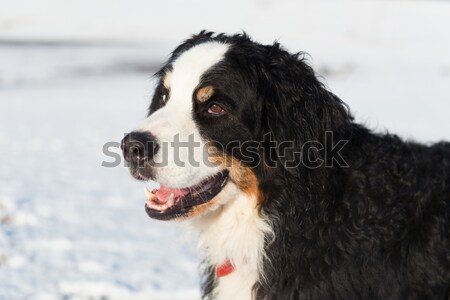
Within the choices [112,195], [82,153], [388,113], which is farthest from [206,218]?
[388,113]

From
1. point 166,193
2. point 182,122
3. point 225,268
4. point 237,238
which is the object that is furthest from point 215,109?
point 225,268

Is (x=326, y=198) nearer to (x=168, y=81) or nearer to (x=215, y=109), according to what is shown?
Result: (x=215, y=109)

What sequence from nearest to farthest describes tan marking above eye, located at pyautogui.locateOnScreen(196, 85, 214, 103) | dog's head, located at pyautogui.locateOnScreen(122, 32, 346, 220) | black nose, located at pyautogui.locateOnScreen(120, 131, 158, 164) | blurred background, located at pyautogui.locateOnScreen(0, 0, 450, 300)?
black nose, located at pyautogui.locateOnScreen(120, 131, 158, 164) < dog's head, located at pyautogui.locateOnScreen(122, 32, 346, 220) < tan marking above eye, located at pyautogui.locateOnScreen(196, 85, 214, 103) < blurred background, located at pyautogui.locateOnScreen(0, 0, 450, 300)

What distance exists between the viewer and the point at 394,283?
3256mm

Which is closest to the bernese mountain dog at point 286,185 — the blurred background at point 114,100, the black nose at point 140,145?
the black nose at point 140,145

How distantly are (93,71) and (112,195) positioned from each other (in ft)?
54.1

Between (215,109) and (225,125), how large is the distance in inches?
4.3

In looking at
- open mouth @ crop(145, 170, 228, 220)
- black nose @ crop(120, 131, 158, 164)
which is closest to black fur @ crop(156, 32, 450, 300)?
open mouth @ crop(145, 170, 228, 220)

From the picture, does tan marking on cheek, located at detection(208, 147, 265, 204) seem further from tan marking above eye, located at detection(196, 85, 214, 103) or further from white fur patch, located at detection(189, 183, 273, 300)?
tan marking above eye, located at detection(196, 85, 214, 103)

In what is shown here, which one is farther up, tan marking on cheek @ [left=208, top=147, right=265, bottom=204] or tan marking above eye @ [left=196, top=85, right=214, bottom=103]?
tan marking above eye @ [left=196, top=85, right=214, bottom=103]

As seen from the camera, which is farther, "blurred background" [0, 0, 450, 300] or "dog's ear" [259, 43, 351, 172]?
"blurred background" [0, 0, 450, 300]

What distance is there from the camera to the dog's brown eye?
11.1 ft

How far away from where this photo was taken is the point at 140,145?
317 centimetres

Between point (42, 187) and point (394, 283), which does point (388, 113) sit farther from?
point (394, 283)
